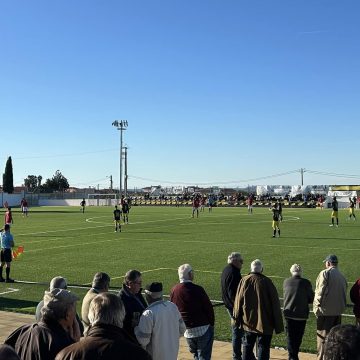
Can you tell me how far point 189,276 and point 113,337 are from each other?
11.2 ft

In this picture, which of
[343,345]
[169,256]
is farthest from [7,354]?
[169,256]

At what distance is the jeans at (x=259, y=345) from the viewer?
7.45m

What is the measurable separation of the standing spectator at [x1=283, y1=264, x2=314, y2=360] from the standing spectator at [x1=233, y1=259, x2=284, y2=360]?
0.61 m

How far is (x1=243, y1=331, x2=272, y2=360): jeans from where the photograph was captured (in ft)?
24.4

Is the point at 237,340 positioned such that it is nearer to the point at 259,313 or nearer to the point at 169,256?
the point at 259,313

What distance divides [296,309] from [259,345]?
898mm

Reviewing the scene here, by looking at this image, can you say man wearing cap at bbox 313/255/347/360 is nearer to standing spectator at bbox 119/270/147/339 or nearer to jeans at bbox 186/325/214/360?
jeans at bbox 186/325/214/360

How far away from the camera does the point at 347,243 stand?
24.7 m

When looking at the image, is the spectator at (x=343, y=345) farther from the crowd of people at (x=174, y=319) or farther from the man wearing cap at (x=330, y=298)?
the man wearing cap at (x=330, y=298)

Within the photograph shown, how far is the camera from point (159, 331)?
18.8 feet

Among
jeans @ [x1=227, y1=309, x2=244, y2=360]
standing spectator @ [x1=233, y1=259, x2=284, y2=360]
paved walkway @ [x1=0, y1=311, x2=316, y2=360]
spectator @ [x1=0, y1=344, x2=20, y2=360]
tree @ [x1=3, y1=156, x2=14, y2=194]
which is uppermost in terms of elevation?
tree @ [x1=3, y1=156, x2=14, y2=194]

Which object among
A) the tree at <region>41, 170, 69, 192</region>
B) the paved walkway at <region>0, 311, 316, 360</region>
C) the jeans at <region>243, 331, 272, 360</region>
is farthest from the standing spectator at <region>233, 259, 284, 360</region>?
the tree at <region>41, 170, 69, 192</region>

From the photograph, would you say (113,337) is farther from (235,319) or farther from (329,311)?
(329,311)

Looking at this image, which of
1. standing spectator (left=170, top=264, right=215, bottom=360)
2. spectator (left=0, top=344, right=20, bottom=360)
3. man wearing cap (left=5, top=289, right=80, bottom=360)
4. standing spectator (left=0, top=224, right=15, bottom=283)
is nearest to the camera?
spectator (left=0, top=344, right=20, bottom=360)
